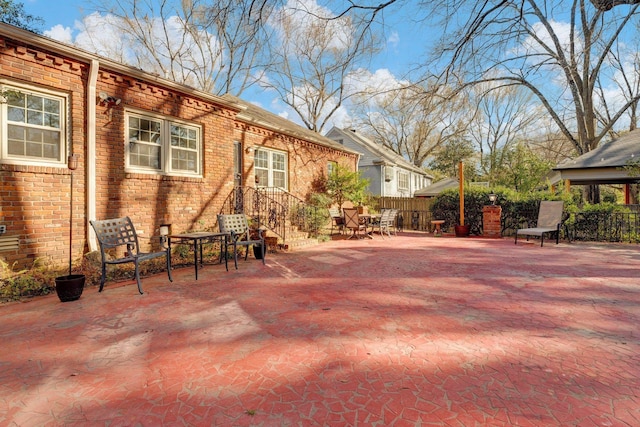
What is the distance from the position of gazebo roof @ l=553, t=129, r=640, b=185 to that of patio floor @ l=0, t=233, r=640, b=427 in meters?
11.0

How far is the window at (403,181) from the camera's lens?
86.0ft

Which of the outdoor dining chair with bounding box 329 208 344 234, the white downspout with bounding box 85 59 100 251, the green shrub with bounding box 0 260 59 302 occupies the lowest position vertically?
the green shrub with bounding box 0 260 59 302

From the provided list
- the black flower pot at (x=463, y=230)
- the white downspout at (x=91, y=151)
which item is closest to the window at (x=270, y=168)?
the white downspout at (x=91, y=151)

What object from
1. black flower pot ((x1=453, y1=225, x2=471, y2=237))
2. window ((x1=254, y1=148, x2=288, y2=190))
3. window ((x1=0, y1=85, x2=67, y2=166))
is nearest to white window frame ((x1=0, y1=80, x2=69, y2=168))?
window ((x1=0, y1=85, x2=67, y2=166))

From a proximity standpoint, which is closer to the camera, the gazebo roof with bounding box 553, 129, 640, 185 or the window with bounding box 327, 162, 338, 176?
the gazebo roof with bounding box 553, 129, 640, 185

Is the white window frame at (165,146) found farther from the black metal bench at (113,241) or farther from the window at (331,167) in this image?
the window at (331,167)

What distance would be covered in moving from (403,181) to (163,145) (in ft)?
71.5

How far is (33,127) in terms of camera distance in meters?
5.90

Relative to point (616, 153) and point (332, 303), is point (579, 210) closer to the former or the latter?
point (616, 153)

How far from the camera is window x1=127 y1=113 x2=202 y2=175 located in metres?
7.46

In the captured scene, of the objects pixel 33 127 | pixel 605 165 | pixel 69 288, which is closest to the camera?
pixel 69 288

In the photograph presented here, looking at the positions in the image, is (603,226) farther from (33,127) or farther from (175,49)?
(175,49)

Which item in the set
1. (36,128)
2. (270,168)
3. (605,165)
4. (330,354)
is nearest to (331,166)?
(270,168)

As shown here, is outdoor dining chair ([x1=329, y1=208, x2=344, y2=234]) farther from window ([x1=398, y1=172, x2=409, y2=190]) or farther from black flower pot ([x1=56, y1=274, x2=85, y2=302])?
window ([x1=398, y1=172, x2=409, y2=190])
